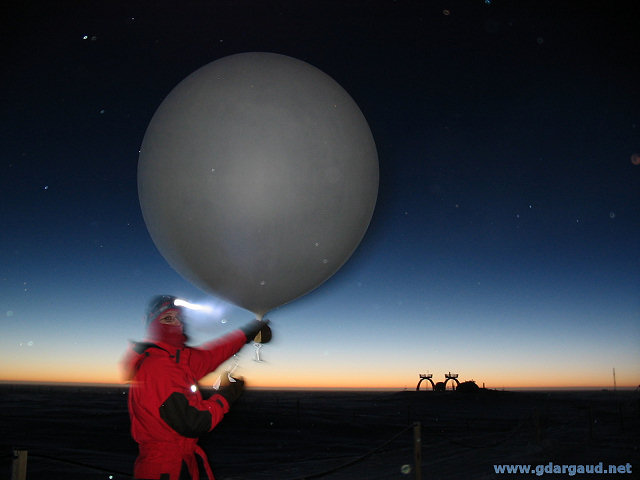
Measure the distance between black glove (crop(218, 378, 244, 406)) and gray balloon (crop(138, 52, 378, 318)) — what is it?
31.8 inches

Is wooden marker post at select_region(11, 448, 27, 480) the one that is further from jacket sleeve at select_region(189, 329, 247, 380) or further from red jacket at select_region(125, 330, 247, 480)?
jacket sleeve at select_region(189, 329, 247, 380)

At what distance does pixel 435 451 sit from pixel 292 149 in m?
10.4

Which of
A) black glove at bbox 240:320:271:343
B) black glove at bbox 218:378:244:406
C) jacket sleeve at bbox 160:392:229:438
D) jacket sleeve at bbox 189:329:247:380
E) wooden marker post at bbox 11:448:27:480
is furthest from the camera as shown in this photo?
black glove at bbox 240:320:271:343

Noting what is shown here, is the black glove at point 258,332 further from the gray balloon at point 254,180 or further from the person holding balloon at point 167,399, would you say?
the person holding balloon at point 167,399

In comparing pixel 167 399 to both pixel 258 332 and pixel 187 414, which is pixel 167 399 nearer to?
pixel 187 414

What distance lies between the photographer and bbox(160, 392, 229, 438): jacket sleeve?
2.40m

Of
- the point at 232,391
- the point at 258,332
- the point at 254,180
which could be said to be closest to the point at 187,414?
the point at 232,391

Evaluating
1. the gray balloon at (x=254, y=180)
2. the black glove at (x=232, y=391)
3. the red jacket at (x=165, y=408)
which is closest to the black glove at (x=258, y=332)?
the gray balloon at (x=254, y=180)

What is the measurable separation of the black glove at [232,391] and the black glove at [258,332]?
1.52ft

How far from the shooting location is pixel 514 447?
10.3 meters

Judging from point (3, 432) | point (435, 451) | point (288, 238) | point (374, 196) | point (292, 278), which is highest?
point (374, 196)

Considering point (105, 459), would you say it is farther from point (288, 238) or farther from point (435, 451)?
point (288, 238)

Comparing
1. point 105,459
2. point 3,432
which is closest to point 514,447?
point 105,459

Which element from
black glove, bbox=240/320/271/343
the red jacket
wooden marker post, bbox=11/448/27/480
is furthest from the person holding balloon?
wooden marker post, bbox=11/448/27/480
